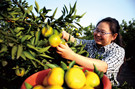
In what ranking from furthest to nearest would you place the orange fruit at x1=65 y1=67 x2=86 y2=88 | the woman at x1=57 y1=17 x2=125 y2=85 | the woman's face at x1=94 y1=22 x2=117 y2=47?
the woman's face at x1=94 y1=22 x2=117 y2=47
the woman at x1=57 y1=17 x2=125 y2=85
the orange fruit at x1=65 y1=67 x2=86 y2=88

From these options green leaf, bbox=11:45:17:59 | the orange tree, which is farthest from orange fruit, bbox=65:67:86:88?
green leaf, bbox=11:45:17:59

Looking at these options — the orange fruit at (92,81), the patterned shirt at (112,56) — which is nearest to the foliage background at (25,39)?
the orange fruit at (92,81)

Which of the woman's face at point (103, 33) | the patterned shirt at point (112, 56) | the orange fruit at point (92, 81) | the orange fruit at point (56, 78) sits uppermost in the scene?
the woman's face at point (103, 33)

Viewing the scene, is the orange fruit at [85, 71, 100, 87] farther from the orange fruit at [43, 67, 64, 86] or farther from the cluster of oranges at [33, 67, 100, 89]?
the orange fruit at [43, 67, 64, 86]

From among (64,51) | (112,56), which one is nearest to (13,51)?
(64,51)

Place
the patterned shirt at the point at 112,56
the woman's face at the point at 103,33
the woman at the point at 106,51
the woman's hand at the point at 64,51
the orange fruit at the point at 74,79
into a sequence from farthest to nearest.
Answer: the woman's face at the point at 103,33, the patterned shirt at the point at 112,56, the woman at the point at 106,51, the woman's hand at the point at 64,51, the orange fruit at the point at 74,79

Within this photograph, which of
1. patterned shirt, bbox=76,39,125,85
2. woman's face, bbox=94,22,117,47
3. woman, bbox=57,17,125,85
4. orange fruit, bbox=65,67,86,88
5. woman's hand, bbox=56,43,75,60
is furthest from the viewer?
woman's face, bbox=94,22,117,47

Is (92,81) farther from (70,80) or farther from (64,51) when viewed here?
(64,51)

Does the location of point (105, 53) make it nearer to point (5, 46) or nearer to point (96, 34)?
point (96, 34)

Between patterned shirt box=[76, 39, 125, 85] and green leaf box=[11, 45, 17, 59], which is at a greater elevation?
green leaf box=[11, 45, 17, 59]

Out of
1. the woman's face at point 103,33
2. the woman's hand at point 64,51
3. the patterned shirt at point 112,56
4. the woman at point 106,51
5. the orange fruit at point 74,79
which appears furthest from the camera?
Answer: the woman's face at point 103,33

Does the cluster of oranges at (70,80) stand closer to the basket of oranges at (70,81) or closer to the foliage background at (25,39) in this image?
the basket of oranges at (70,81)

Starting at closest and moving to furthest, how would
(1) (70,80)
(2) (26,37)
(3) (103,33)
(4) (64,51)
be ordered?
(1) (70,80), (2) (26,37), (4) (64,51), (3) (103,33)

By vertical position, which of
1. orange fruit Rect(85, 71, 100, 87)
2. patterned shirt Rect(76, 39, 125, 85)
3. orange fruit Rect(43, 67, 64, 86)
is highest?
orange fruit Rect(43, 67, 64, 86)
